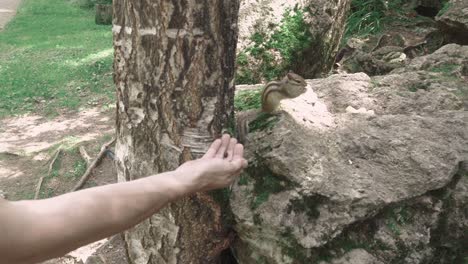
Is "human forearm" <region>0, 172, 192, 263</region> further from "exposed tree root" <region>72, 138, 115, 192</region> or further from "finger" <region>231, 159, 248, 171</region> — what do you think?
"exposed tree root" <region>72, 138, 115, 192</region>

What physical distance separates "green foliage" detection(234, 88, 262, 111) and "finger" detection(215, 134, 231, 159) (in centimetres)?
74

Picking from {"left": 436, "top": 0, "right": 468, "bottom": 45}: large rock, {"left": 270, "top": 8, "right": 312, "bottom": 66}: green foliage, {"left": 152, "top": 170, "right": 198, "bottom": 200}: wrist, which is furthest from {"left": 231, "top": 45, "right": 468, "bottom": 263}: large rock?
{"left": 436, "top": 0, "right": 468, "bottom": 45}: large rock

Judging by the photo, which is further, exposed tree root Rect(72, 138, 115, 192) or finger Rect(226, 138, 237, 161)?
exposed tree root Rect(72, 138, 115, 192)

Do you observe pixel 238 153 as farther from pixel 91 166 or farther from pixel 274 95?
pixel 91 166

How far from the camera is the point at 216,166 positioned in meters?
2.01

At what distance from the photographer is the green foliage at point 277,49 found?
15.4 feet

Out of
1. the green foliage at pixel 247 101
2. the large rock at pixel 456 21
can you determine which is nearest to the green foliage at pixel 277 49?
the green foliage at pixel 247 101

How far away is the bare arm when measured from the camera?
129 centimetres

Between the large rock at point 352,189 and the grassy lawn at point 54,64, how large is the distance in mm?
4865

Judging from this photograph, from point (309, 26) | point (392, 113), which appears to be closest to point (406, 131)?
point (392, 113)

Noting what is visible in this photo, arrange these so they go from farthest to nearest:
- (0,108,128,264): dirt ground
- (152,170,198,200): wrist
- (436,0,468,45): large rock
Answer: (436,0,468,45): large rock → (0,108,128,264): dirt ground → (152,170,198,200): wrist

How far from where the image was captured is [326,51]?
526 centimetres

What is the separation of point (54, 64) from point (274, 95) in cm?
698

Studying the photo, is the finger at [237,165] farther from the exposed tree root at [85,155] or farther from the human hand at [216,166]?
the exposed tree root at [85,155]
